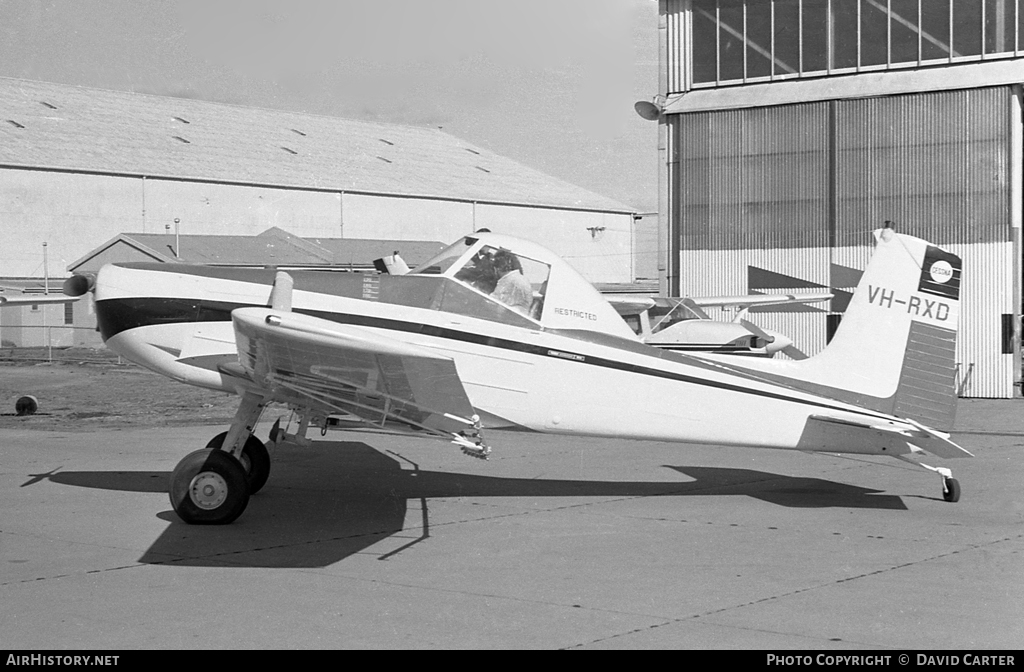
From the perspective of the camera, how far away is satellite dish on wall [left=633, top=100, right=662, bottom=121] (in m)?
24.8

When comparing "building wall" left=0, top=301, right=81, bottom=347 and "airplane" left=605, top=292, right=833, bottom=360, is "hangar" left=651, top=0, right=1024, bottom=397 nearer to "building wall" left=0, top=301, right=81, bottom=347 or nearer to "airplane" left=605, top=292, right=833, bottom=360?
"airplane" left=605, top=292, right=833, bottom=360

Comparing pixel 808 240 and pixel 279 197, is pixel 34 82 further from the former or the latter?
pixel 808 240

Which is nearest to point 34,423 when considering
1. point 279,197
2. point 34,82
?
point 279,197

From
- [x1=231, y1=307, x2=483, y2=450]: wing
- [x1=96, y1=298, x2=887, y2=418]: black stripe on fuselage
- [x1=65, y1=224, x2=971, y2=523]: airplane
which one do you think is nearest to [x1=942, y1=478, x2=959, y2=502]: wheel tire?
[x1=65, y1=224, x2=971, y2=523]: airplane

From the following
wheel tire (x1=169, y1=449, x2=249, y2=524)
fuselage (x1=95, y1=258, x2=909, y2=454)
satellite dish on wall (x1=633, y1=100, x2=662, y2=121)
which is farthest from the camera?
satellite dish on wall (x1=633, y1=100, x2=662, y2=121)

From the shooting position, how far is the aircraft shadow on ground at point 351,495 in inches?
295

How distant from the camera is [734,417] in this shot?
9070mm

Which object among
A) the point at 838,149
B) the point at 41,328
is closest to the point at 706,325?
the point at 838,149

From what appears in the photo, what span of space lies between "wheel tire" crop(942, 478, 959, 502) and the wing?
428 centimetres

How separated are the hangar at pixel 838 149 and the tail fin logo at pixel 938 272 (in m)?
13.7

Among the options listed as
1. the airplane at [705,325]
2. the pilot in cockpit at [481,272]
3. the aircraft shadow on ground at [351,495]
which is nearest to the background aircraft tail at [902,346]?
the aircraft shadow on ground at [351,495]

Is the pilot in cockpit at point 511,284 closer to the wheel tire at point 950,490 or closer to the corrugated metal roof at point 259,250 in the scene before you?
the wheel tire at point 950,490

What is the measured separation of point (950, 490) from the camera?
9547mm

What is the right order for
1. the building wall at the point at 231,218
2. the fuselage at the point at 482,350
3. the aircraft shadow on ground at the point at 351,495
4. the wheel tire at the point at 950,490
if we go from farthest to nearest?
the building wall at the point at 231,218 < the wheel tire at the point at 950,490 < the fuselage at the point at 482,350 < the aircraft shadow on ground at the point at 351,495
